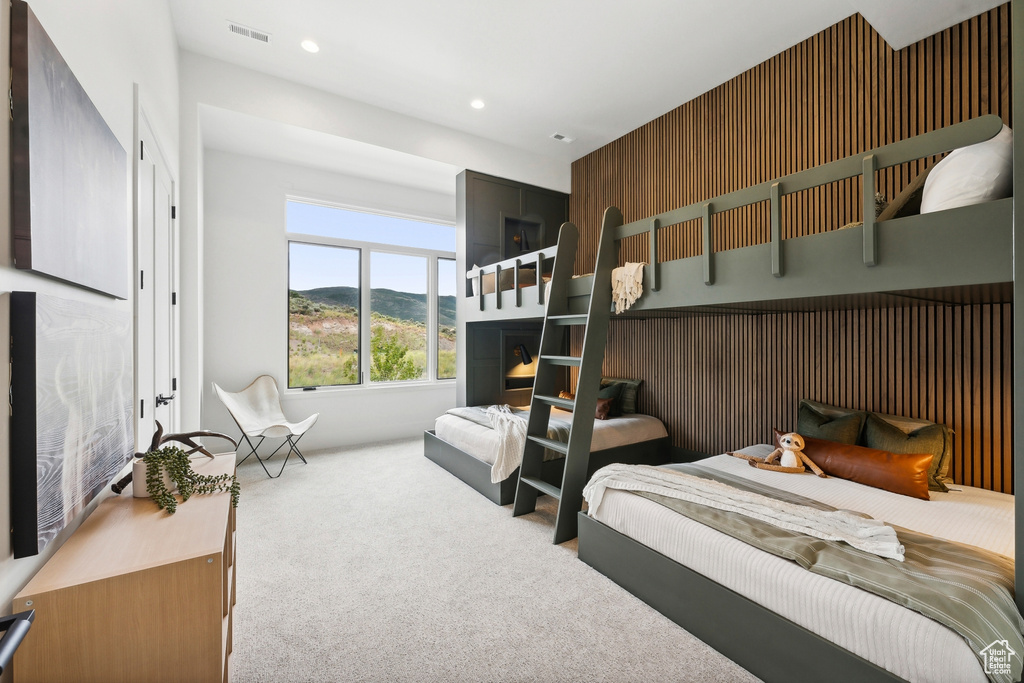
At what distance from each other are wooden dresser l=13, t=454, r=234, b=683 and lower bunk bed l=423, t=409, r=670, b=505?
2200 mm

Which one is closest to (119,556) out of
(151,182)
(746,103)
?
(151,182)

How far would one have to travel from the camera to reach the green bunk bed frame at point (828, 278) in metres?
1.38

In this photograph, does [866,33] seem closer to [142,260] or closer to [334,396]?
[142,260]

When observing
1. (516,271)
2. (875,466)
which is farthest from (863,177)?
(516,271)

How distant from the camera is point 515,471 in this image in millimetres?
3262

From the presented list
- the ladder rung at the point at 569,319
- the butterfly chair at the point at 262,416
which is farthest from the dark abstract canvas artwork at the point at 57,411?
the butterfly chair at the point at 262,416

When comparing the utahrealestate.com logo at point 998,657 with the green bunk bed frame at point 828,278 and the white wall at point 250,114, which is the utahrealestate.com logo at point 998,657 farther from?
the white wall at point 250,114

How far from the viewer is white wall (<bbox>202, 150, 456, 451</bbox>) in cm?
427

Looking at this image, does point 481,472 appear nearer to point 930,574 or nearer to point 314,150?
point 930,574

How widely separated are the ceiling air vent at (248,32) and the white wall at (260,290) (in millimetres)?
1489

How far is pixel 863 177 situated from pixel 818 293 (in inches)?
18.7

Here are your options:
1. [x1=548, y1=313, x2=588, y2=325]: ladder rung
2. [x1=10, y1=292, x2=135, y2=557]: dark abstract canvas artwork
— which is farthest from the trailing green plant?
[x1=548, y1=313, x2=588, y2=325]: ladder rung

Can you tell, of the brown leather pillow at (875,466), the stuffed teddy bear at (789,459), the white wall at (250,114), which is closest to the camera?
the brown leather pillow at (875,466)

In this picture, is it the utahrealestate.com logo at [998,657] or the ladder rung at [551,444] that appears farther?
the ladder rung at [551,444]
